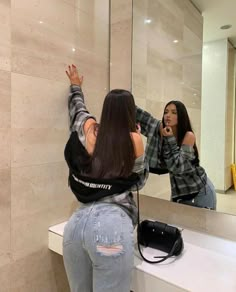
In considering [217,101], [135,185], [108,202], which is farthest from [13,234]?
[217,101]

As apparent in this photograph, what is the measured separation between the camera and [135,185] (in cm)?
108

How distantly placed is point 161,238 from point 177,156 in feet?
1.44

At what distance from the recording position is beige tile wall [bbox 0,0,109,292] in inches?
47.0

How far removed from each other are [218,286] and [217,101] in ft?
2.66

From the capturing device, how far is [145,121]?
152 centimetres

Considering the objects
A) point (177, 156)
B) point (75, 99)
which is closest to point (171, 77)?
point (177, 156)

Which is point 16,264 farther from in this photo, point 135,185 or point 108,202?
point 135,185

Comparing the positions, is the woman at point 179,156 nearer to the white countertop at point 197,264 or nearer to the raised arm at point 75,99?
the white countertop at point 197,264

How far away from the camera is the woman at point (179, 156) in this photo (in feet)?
4.33

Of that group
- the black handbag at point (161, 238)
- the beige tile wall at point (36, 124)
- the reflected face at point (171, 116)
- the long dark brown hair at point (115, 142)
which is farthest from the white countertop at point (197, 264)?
the reflected face at point (171, 116)

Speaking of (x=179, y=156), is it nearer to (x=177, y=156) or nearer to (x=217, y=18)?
(x=177, y=156)

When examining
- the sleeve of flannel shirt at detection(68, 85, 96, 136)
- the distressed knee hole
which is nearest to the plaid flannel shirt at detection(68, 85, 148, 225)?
the sleeve of flannel shirt at detection(68, 85, 96, 136)

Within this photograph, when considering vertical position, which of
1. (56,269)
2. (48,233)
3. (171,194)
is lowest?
(56,269)

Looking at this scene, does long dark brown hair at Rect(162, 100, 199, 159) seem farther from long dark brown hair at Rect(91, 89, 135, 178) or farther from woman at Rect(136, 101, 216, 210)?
long dark brown hair at Rect(91, 89, 135, 178)
